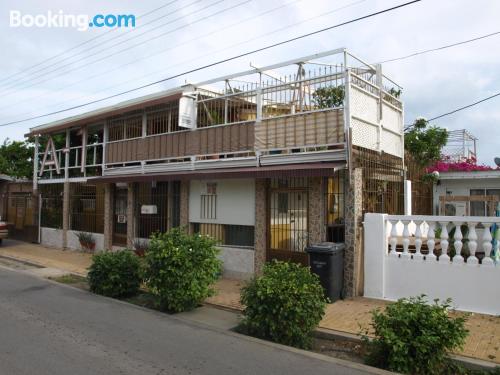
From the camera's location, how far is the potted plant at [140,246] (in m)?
13.6

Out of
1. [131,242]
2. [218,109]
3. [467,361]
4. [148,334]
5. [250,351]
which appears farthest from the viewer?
[131,242]

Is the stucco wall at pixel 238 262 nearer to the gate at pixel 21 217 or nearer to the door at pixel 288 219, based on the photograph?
the door at pixel 288 219

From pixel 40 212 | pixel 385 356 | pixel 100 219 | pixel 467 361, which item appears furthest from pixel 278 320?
pixel 40 212

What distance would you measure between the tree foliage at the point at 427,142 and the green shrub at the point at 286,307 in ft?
33.1

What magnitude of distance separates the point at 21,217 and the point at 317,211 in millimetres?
16830

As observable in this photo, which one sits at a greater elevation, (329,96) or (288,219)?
(329,96)

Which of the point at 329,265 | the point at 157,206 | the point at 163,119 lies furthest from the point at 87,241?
the point at 329,265

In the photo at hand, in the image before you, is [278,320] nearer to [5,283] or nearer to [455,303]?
[455,303]

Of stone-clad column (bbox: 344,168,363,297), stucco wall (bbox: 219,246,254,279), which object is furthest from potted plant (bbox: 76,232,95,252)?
stone-clad column (bbox: 344,168,363,297)

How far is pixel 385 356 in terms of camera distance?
5.41 meters

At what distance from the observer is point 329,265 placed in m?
8.23

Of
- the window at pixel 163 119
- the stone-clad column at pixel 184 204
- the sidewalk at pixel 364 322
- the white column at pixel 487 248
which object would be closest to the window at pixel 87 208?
the window at pixel 163 119

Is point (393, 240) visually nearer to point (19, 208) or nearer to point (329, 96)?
point (329, 96)

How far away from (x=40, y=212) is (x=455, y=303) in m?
17.4
